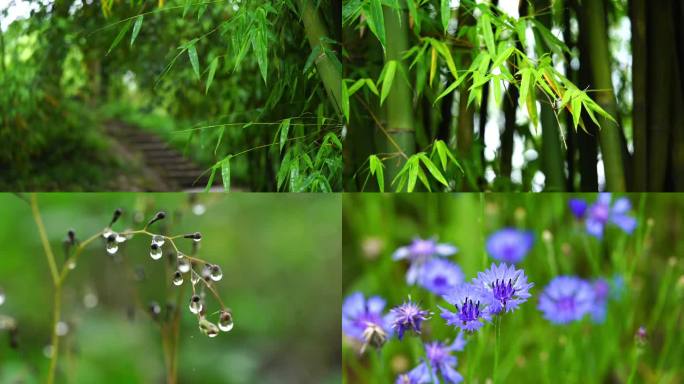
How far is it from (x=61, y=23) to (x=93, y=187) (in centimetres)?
47

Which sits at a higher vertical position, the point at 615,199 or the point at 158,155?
the point at 158,155

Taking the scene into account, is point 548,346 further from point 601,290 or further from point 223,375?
point 223,375

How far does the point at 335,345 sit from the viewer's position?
2168 mm

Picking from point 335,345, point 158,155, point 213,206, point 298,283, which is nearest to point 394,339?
point 335,345

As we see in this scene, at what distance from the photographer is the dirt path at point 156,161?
7.02 ft

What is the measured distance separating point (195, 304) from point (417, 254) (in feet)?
2.07

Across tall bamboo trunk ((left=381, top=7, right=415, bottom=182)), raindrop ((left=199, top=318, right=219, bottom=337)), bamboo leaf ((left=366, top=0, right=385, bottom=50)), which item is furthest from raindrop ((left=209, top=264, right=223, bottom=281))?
bamboo leaf ((left=366, top=0, right=385, bottom=50))

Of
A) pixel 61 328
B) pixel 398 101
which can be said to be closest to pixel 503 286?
pixel 398 101

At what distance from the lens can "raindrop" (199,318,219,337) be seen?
192 cm

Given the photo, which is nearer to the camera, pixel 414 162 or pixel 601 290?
pixel 414 162

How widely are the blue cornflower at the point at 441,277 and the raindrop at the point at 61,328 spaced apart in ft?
3.23

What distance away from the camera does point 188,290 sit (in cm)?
210

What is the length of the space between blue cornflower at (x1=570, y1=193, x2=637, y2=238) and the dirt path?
1097mm

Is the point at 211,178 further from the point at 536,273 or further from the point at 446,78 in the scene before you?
the point at 536,273
